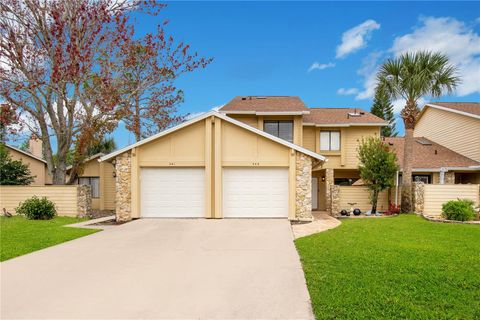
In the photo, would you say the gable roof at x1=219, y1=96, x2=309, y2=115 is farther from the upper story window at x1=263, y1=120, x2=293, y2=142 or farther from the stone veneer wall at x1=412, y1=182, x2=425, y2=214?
the stone veneer wall at x1=412, y1=182, x2=425, y2=214

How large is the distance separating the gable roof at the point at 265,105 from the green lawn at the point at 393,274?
9.47 meters

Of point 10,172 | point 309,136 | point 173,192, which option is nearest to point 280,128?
point 309,136

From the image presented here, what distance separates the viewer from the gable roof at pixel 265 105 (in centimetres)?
1783

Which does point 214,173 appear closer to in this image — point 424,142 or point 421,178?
point 421,178

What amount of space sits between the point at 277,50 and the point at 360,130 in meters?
7.01

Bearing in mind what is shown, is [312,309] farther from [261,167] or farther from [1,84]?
[1,84]

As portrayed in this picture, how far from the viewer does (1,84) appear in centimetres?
1652

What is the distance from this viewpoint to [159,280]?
5.77 metres

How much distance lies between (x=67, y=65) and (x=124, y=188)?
7.58 meters

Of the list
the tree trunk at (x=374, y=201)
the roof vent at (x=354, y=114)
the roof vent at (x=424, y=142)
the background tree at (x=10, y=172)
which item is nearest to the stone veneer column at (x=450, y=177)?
the roof vent at (x=424, y=142)

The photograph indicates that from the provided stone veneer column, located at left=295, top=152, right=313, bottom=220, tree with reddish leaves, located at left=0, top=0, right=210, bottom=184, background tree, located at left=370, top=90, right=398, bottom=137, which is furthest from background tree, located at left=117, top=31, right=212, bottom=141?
background tree, located at left=370, top=90, right=398, bottom=137

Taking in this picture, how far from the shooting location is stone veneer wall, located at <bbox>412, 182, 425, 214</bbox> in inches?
573

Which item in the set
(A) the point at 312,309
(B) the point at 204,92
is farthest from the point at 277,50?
(A) the point at 312,309

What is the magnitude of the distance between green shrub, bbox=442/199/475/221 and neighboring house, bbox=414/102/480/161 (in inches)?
285
